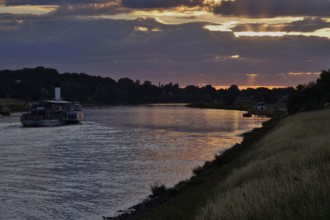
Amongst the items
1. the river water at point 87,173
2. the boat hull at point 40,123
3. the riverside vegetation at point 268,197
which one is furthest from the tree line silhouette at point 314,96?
the riverside vegetation at point 268,197

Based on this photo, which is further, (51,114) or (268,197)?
(51,114)

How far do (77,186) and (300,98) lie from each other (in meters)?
81.1

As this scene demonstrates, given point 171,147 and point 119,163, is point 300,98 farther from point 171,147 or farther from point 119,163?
point 119,163

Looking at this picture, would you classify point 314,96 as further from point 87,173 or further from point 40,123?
point 87,173

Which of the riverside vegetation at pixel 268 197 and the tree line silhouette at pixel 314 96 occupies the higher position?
the tree line silhouette at pixel 314 96

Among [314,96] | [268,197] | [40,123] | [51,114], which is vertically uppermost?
[314,96]

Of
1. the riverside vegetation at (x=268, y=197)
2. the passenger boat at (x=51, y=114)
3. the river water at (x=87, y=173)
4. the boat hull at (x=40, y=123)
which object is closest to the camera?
the riverside vegetation at (x=268, y=197)

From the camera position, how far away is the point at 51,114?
364ft

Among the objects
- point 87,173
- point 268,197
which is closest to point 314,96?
point 87,173

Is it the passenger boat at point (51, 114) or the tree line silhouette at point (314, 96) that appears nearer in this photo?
the tree line silhouette at point (314, 96)

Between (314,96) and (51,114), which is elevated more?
(314,96)

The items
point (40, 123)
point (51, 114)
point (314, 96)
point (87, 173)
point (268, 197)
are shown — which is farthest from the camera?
point (51, 114)

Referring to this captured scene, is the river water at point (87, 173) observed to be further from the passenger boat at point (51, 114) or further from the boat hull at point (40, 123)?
the passenger boat at point (51, 114)

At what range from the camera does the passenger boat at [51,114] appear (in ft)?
334
